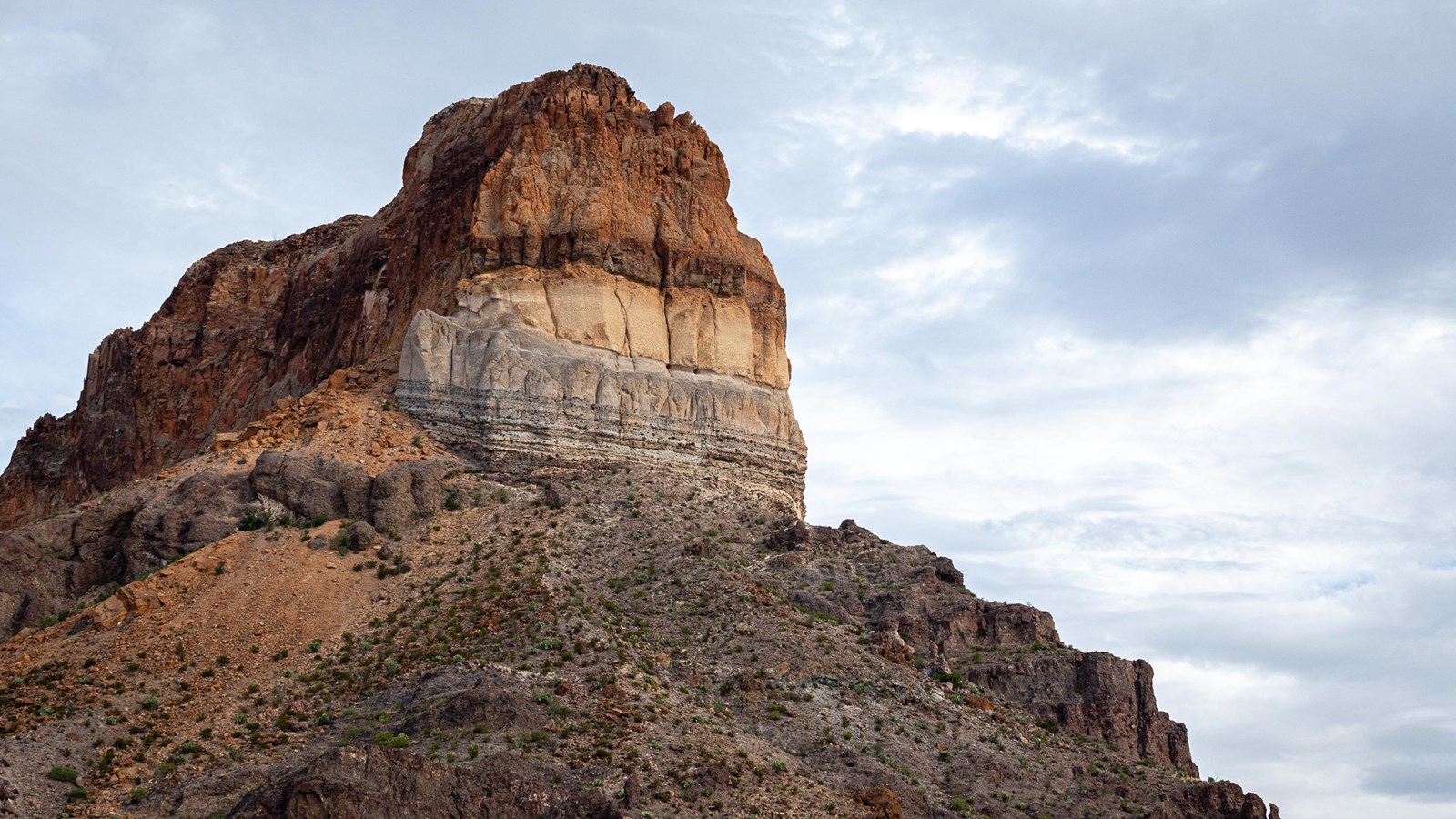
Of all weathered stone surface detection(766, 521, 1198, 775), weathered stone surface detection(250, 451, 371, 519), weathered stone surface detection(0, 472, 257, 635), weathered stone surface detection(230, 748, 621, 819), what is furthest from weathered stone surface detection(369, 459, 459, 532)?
weathered stone surface detection(230, 748, 621, 819)

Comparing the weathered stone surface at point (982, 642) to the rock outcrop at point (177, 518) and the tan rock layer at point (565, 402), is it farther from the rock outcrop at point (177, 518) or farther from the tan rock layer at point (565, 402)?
the rock outcrop at point (177, 518)

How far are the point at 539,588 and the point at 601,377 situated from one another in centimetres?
1441

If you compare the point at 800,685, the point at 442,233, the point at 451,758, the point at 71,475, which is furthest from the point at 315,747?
the point at 71,475

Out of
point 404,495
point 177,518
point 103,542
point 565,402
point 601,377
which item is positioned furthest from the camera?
point 601,377

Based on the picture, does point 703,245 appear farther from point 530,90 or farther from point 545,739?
point 545,739

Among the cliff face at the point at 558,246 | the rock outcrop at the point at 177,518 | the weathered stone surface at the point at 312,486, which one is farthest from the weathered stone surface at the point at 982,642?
the weathered stone surface at the point at 312,486

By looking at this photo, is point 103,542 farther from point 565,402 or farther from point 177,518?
point 565,402

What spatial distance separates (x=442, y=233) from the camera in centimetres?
7431

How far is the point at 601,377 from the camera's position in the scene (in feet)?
229

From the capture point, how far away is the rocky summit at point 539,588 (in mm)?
47844

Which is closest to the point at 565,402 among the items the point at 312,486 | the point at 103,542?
the point at 312,486

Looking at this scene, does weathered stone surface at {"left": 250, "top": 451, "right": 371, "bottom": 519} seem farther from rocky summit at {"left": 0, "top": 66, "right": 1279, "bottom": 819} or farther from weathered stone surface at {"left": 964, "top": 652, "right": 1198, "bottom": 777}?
weathered stone surface at {"left": 964, "top": 652, "right": 1198, "bottom": 777}

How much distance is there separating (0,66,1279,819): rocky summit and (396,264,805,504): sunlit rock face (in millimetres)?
134

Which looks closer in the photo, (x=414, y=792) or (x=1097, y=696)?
(x=414, y=792)
